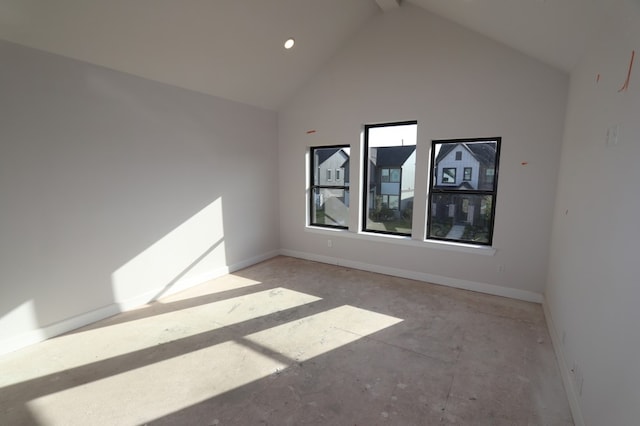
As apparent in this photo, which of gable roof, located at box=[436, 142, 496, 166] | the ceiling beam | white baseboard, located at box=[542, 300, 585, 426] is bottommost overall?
white baseboard, located at box=[542, 300, 585, 426]

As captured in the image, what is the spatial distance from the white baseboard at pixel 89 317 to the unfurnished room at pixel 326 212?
0.02m

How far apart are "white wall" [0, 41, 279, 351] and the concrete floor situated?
375mm

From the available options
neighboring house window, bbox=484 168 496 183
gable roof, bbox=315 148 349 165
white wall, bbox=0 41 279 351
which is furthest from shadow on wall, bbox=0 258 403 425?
gable roof, bbox=315 148 349 165

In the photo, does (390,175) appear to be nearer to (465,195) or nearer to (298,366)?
(465,195)

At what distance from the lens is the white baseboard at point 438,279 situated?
11.5 feet

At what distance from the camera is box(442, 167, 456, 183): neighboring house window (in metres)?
3.87

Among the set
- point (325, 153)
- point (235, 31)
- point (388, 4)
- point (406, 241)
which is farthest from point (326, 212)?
point (388, 4)

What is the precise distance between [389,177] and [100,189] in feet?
11.8

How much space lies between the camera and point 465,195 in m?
3.82

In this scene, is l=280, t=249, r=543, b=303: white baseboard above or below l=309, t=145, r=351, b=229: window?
below

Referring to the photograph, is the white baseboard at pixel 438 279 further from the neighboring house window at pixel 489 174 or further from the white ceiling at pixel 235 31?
the white ceiling at pixel 235 31

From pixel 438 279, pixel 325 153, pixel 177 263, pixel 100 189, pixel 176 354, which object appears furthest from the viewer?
pixel 325 153

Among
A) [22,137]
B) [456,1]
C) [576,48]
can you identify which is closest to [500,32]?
[456,1]

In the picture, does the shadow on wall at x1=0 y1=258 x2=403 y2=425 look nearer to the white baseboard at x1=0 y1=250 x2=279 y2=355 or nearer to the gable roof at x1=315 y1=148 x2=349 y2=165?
the white baseboard at x1=0 y1=250 x2=279 y2=355
